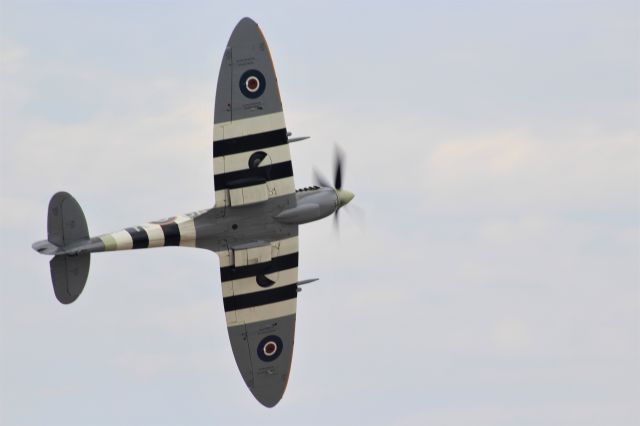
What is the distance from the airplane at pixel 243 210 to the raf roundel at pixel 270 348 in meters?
0.99

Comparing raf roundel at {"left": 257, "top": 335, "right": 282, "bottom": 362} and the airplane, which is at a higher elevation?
the airplane

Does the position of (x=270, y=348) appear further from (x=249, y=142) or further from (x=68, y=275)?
(x=68, y=275)

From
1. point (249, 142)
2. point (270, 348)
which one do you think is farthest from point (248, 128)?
point (270, 348)

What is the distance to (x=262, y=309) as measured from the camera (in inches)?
2247

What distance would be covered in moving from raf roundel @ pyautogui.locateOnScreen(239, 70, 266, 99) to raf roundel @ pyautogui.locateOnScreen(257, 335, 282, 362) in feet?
21.0

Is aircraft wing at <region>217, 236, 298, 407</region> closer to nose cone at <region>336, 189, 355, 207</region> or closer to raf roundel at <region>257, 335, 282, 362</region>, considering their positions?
raf roundel at <region>257, 335, 282, 362</region>

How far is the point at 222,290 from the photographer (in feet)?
185

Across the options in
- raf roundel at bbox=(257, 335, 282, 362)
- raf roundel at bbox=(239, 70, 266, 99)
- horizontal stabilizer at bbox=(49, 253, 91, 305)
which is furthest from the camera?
raf roundel at bbox=(257, 335, 282, 362)

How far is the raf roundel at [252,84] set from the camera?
5519 centimetres

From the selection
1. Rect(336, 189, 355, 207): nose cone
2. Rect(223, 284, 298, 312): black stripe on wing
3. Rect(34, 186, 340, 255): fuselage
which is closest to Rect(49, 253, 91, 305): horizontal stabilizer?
Rect(34, 186, 340, 255): fuselage

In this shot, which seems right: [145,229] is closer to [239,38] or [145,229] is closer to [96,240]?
[96,240]

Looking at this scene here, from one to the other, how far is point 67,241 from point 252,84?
599cm

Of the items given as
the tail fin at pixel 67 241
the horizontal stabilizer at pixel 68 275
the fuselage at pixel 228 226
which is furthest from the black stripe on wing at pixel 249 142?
the horizontal stabilizer at pixel 68 275

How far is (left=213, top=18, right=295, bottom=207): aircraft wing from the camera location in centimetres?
5503
